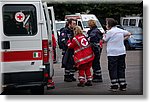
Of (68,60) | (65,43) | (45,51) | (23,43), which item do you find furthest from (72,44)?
(23,43)

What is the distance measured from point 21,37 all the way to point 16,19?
0.33 metres

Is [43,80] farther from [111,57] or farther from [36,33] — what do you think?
→ [111,57]

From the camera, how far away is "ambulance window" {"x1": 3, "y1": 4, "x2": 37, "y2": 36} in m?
6.71

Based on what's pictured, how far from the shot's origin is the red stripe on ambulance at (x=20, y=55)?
6664mm

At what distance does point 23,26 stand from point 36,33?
26 centimetres

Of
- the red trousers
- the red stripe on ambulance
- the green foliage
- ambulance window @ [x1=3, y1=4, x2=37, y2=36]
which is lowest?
the red trousers

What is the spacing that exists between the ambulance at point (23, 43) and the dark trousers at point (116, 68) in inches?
61.0

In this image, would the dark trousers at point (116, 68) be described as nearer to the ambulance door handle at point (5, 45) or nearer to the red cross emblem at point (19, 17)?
the red cross emblem at point (19, 17)

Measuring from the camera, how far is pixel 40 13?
6.82 metres

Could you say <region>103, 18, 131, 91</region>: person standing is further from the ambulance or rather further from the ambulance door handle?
the ambulance door handle

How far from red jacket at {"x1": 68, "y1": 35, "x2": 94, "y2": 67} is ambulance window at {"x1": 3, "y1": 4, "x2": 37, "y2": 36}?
6.17 ft

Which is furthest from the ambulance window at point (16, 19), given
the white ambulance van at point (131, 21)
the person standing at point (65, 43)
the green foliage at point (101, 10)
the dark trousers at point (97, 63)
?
the green foliage at point (101, 10)

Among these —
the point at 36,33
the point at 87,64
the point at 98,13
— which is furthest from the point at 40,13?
the point at 98,13

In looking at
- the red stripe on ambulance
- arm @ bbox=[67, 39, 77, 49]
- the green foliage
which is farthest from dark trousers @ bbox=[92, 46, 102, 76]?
the green foliage
